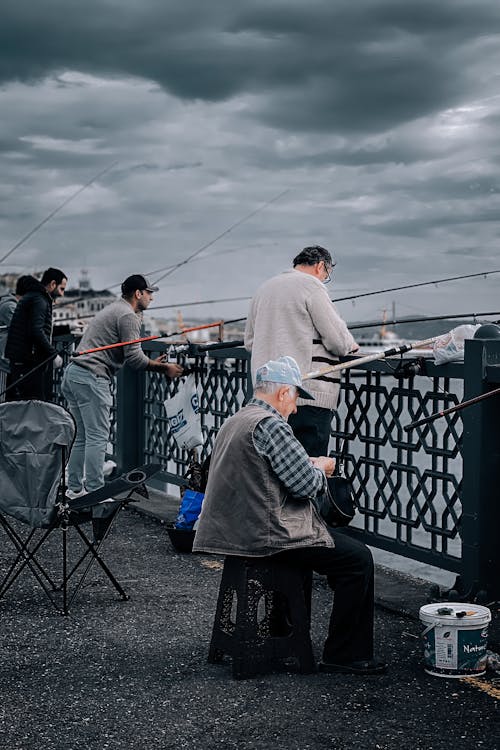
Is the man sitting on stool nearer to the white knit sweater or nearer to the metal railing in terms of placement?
the metal railing

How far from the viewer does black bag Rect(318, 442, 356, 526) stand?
4.61 metres

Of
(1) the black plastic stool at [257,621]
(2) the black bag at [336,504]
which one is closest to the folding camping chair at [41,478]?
(1) the black plastic stool at [257,621]

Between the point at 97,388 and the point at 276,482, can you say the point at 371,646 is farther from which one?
the point at 97,388

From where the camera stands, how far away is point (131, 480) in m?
5.86

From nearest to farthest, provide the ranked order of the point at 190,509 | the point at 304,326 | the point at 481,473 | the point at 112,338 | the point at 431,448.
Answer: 1. the point at 481,473
2. the point at 431,448
3. the point at 304,326
4. the point at 190,509
5. the point at 112,338

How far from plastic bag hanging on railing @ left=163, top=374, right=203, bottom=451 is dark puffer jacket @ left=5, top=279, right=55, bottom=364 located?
5.67 feet

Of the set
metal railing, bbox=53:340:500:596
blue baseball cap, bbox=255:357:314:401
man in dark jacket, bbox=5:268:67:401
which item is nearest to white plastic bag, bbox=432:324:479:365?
metal railing, bbox=53:340:500:596

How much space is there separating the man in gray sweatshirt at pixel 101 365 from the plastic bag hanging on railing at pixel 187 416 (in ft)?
1.26

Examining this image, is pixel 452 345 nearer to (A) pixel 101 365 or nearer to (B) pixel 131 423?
(A) pixel 101 365

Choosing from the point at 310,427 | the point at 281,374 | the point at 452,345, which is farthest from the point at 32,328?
the point at 281,374

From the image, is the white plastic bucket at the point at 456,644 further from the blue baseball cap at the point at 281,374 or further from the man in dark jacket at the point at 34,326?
the man in dark jacket at the point at 34,326

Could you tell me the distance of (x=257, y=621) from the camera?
15.0 feet

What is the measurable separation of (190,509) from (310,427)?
1.35 m

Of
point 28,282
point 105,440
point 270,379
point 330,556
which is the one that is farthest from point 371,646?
point 28,282
